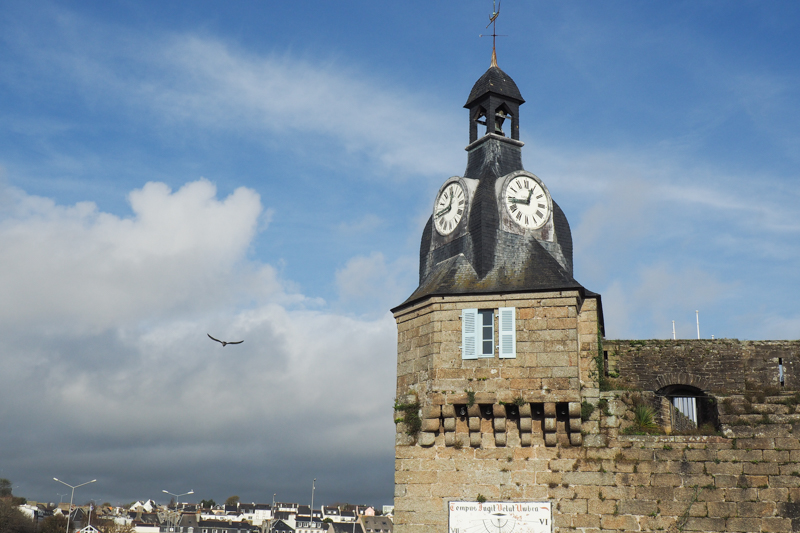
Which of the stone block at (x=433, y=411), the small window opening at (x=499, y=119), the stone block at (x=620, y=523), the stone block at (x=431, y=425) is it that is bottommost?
the stone block at (x=620, y=523)

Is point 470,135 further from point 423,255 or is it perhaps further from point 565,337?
point 565,337

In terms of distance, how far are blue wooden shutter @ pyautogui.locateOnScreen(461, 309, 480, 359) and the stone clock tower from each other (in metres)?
0.03

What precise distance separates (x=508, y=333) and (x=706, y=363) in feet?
22.6

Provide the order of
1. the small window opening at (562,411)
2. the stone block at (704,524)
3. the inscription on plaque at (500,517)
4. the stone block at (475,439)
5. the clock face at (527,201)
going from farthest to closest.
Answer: the clock face at (527,201) < the stone block at (475,439) < the small window opening at (562,411) < the inscription on plaque at (500,517) < the stone block at (704,524)

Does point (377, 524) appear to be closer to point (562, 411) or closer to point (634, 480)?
point (634, 480)

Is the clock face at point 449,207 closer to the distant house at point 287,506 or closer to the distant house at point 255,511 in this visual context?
the distant house at point 255,511

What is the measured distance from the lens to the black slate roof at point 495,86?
26188 mm

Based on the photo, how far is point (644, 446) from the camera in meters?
20.3

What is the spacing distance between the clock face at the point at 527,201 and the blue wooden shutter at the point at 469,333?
3862 millimetres

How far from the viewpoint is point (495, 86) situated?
2619cm

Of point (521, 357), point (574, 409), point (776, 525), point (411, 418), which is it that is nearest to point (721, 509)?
point (776, 525)

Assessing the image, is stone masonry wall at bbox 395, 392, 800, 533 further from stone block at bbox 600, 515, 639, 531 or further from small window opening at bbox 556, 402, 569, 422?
small window opening at bbox 556, 402, 569, 422

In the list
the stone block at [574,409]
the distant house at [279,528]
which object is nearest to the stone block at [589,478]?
the stone block at [574,409]

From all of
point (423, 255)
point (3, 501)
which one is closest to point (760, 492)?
point (423, 255)
